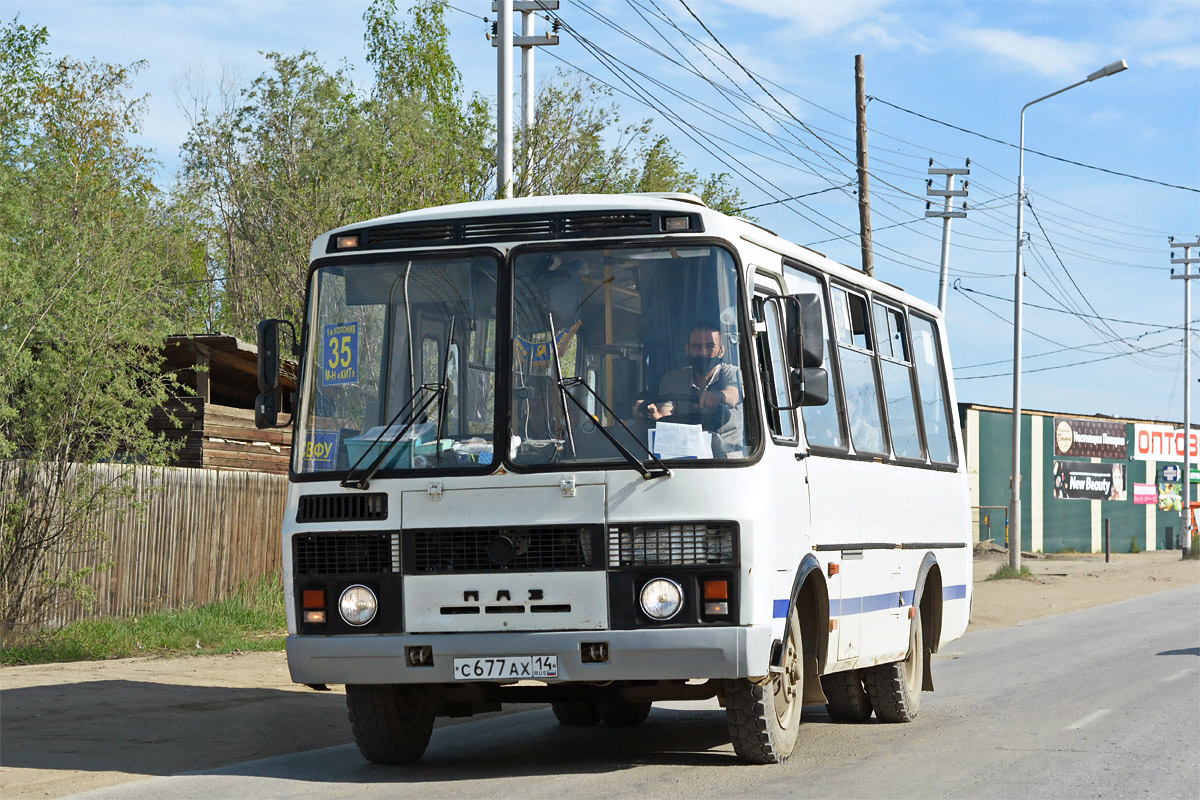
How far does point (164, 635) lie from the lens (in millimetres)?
16391

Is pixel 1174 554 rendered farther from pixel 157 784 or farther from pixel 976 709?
pixel 157 784

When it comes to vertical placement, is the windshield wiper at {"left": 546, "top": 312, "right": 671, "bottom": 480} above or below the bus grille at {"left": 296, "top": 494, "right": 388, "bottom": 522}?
above

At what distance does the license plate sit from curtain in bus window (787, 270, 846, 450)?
7.23ft

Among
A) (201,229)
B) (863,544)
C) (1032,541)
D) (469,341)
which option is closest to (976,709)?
(863,544)

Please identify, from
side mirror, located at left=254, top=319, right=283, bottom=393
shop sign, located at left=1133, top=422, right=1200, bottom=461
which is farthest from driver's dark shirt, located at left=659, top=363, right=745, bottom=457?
shop sign, located at left=1133, top=422, right=1200, bottom=461

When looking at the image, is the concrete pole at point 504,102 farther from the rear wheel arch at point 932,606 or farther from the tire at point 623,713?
the tire at point 623,713

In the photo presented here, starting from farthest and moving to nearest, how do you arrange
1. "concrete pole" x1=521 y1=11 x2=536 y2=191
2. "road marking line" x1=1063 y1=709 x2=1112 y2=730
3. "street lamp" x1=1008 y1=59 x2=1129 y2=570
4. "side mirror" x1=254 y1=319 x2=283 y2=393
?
"street lamp" x1=1008 y1=59 x2=1129 y2=570, "concrete pole" x1=521 y1=11 x2=536 y2=191, "road marking line" x1=1063 y1=709 x2=1112 y2=730, "side mirror" x1=254 y1=319 x2=283 y2=393

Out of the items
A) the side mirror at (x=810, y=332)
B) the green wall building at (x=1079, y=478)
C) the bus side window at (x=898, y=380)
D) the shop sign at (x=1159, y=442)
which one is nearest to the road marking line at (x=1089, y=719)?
the bus side window at (x=898, y=380)

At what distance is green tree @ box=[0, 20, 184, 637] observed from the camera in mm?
15078

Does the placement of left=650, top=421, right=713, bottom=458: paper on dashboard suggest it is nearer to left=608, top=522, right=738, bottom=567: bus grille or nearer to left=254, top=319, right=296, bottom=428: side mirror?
left=608, top=522, right=738, bottom=567: bus grille

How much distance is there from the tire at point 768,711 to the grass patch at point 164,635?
8.66 m

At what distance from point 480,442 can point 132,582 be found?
10.5 m

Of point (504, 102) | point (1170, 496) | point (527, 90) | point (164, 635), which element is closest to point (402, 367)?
point (164, 635)

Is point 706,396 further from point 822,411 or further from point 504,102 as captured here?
point 504,102
